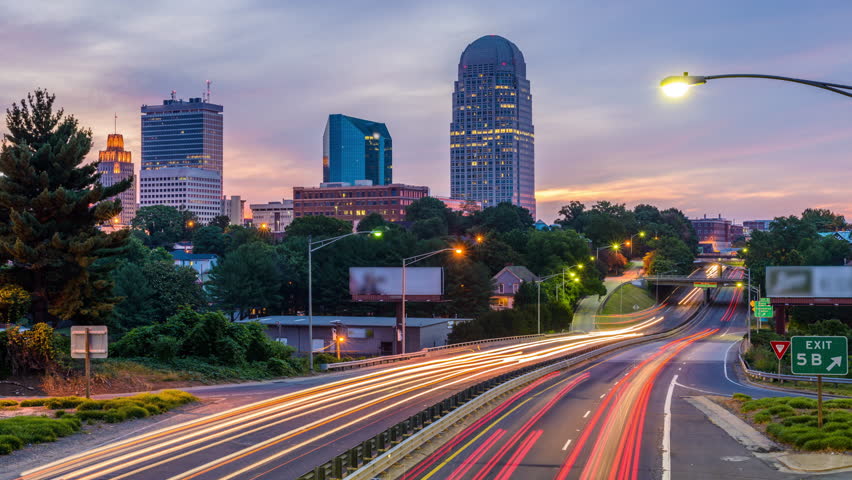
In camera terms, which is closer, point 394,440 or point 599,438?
point 394,440

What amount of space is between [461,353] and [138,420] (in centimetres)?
4429

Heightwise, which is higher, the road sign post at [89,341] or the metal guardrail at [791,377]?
the road sign post at [89,341]

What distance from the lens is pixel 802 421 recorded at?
90.3 ft

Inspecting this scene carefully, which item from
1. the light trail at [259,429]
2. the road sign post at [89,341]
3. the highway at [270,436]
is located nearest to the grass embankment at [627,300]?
the light trail at [259,429]

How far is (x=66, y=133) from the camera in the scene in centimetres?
4091

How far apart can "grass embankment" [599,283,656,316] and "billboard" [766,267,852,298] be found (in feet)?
128

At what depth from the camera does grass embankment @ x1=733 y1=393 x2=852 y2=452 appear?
2356cm

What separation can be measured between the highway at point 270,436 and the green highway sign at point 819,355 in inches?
566

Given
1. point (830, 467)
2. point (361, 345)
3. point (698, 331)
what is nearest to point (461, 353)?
point (361, 345)

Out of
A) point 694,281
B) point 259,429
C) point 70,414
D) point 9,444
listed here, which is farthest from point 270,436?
point 694,281

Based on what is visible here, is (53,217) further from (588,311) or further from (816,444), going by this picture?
(588,311)

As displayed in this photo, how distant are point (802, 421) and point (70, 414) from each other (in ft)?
86.2

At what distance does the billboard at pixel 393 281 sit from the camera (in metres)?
85.8

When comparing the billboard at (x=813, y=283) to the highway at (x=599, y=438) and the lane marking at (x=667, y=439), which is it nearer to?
the highway at (x=599, y=438)
